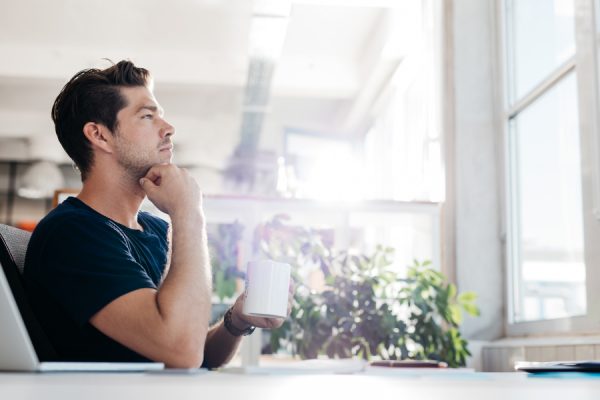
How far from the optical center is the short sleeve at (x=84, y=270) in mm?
1433

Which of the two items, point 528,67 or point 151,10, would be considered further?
point 151,10

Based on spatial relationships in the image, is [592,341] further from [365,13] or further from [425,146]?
[365,13]

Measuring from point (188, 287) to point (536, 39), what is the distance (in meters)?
2.42

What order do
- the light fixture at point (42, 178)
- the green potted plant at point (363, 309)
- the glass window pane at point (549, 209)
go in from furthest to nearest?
the light fixture at point (42, 178)
the green potted plant at point (363, 309)
the glass window pane at point (549, 209)

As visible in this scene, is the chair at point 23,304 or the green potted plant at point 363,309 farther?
the green potted plant at point 363,309

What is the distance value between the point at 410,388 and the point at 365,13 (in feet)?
22.2

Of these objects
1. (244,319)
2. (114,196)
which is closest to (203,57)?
(114,196)

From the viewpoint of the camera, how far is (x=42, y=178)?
991cm

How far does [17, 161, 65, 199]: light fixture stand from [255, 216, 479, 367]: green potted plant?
7355 mm

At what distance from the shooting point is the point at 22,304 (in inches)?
51.4

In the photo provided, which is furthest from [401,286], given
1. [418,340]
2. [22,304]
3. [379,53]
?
[379,53]

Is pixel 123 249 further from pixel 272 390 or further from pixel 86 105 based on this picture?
pixel 272 390

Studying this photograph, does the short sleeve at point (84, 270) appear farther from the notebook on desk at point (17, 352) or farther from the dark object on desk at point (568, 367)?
the dark object on desk at point (568, 367)

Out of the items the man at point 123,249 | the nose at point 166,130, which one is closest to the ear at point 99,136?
the man at point 123,249
